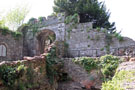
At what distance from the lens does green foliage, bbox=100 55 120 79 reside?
33.0 feet

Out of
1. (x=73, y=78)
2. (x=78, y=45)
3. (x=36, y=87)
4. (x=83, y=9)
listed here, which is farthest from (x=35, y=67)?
(x=83, y=9)

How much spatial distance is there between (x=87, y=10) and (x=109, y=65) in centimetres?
937

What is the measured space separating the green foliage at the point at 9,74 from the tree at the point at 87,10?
1195 centimetres

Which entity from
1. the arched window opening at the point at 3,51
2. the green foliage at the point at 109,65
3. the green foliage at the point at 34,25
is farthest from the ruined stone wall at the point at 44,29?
the green foliage at the point at 109,65

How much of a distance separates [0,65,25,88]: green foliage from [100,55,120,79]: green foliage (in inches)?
198

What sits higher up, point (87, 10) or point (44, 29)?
point (87, 10)

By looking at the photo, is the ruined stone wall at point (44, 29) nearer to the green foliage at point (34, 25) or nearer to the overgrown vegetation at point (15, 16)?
the green foliage at point (34, 25)

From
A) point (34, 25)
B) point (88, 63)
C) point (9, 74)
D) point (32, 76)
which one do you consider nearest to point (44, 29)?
point (34, 25)

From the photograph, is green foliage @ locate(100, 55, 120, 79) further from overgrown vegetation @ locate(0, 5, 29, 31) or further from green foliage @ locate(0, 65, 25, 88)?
overgrown vegetation @ locate(0, 5, 29, 31)

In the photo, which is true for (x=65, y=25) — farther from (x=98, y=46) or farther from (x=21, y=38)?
(x=21, y=38)

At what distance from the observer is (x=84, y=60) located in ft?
38.3

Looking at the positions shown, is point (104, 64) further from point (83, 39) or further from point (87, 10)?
point (87, 10)

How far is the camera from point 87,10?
18.3 m

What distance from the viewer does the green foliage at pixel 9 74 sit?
23.6 ft
